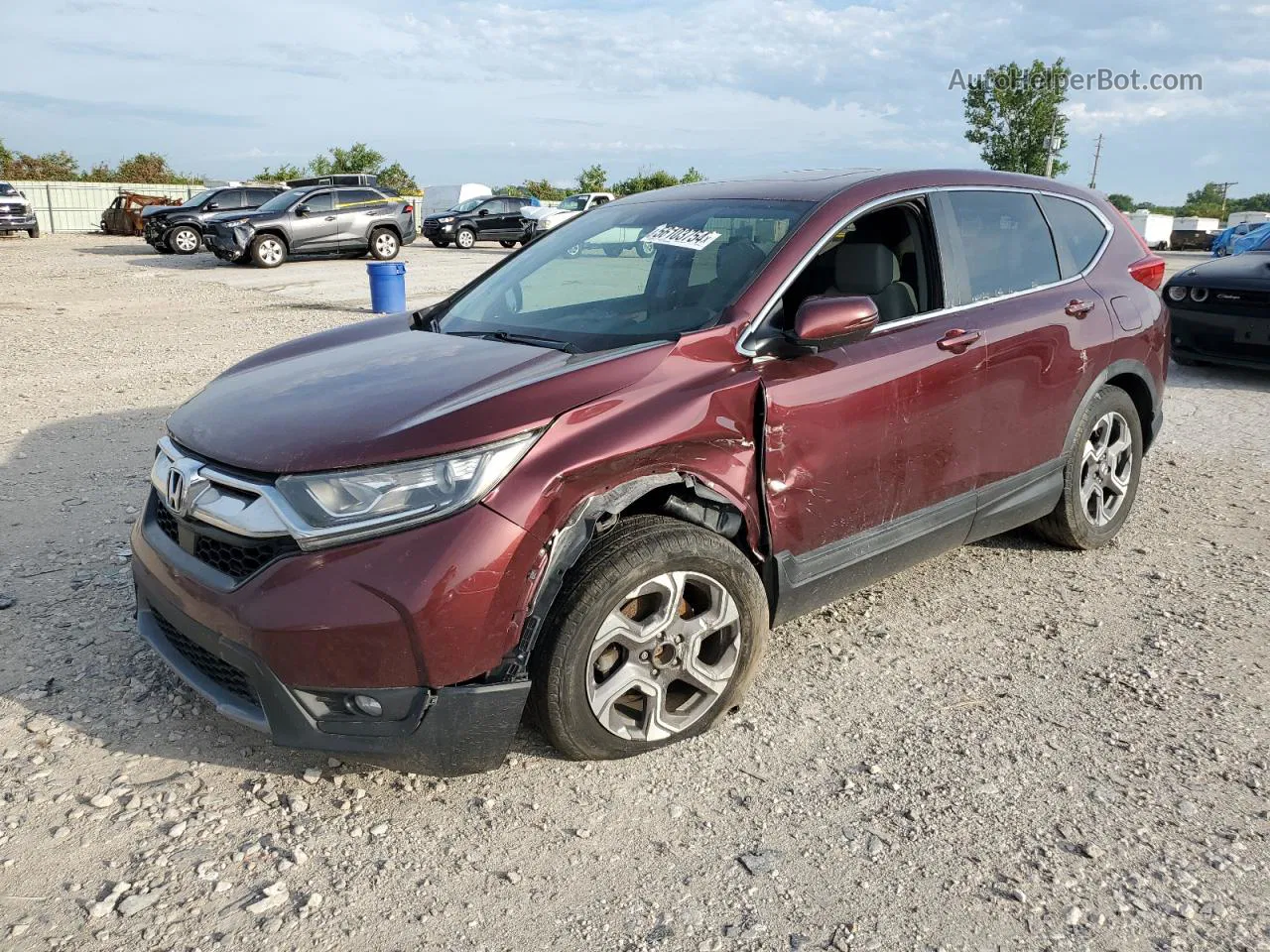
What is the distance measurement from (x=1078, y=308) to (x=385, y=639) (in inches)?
130

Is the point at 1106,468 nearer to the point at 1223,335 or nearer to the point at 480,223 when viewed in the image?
the point at 1223,335

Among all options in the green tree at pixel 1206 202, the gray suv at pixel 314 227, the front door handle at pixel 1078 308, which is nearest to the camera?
the front door handle at pixel 1078 308

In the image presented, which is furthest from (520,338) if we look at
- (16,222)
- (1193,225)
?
(1193,225)

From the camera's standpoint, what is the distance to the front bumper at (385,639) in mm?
2549

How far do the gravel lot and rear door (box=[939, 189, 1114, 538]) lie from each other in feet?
1.73

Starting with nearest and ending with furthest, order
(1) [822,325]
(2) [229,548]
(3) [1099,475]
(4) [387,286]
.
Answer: (2) [229,548] < (1) [822,325] < (3) [1099,475] < (4) [387,286]

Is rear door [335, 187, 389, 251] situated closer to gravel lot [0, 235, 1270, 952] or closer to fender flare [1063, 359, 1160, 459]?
gravel lot [0, 235, 1270, 952]

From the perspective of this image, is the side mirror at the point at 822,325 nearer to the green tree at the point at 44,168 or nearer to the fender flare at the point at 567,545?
the fender flare at the point at 567,545

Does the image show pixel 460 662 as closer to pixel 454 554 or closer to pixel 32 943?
pixel 454 554

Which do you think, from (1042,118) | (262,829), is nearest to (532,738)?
(262,829)

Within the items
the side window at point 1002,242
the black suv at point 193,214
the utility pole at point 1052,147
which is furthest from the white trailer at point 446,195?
the side window at point 1002,242

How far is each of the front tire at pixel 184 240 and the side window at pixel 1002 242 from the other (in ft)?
79.9

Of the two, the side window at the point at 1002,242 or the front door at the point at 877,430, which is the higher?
the side window at the point at 1002,242

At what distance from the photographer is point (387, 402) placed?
2.90 meters
